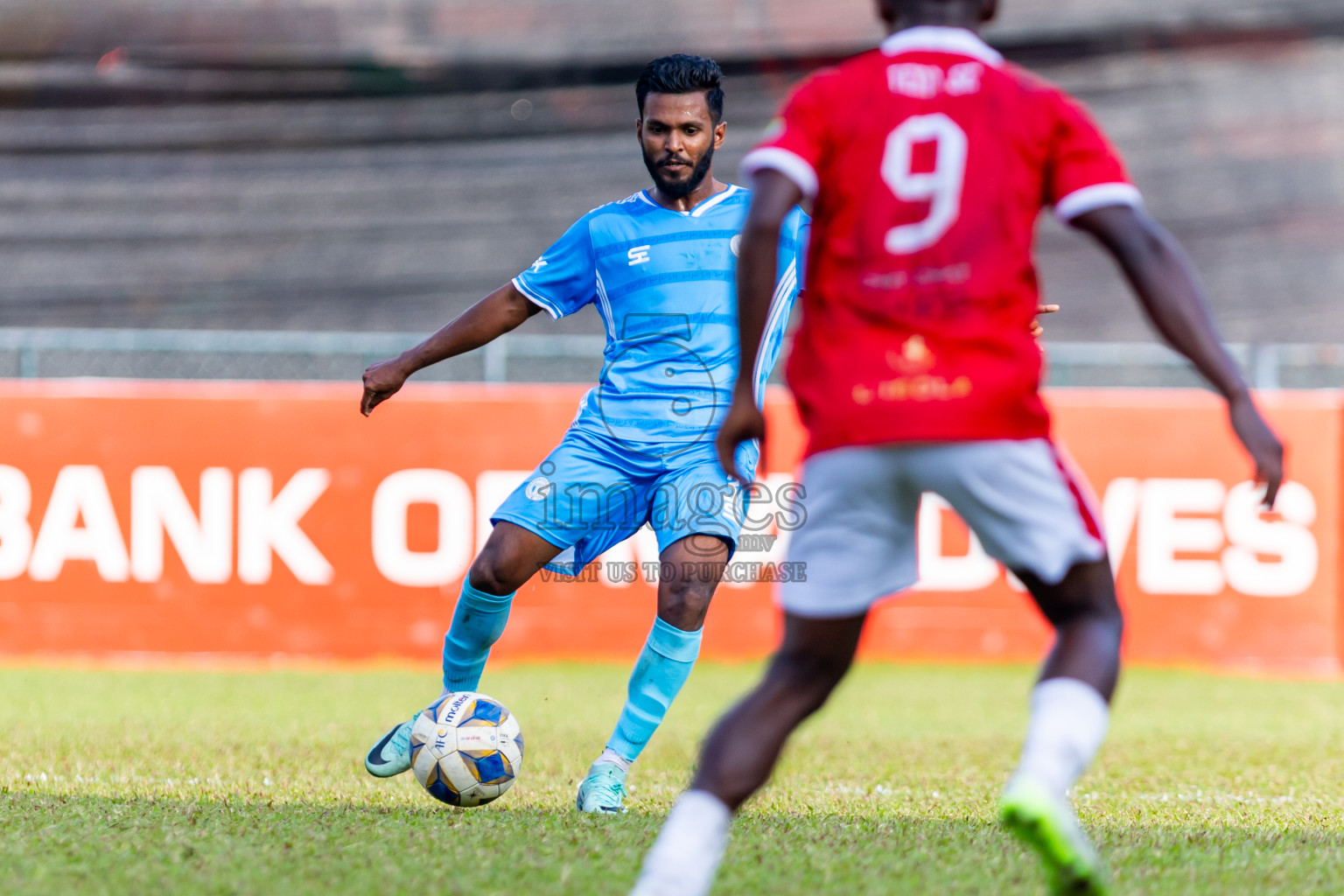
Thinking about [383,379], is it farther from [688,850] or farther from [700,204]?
[688,850]

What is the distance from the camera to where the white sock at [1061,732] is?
246 centimetres

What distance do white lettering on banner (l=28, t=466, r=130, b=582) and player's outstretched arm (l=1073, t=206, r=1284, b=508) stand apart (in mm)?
7492

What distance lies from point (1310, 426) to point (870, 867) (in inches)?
270

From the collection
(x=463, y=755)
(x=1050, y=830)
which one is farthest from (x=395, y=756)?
(x=1050, y=830)

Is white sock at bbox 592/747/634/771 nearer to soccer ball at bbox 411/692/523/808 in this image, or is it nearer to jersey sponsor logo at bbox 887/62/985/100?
soccer ball at bbox 411/692/523/808

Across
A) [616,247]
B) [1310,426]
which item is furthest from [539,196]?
[616,247]

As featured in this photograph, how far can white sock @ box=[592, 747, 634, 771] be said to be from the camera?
4.32 meters

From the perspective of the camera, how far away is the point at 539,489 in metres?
4.40

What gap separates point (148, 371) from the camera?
10148mm

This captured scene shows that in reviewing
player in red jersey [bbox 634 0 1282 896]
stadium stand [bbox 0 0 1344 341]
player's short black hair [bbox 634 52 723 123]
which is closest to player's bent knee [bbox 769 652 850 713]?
player in red jersey [bbox 634 0 1282 896]

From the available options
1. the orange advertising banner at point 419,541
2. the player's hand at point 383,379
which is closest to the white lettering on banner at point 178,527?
the orange advertising banner at point 419,541

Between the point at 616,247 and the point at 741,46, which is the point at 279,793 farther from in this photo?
the point at 741,46

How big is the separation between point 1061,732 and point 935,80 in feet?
3.81

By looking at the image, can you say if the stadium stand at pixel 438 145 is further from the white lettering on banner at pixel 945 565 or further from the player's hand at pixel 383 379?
the player's hand at pixel 383 379
